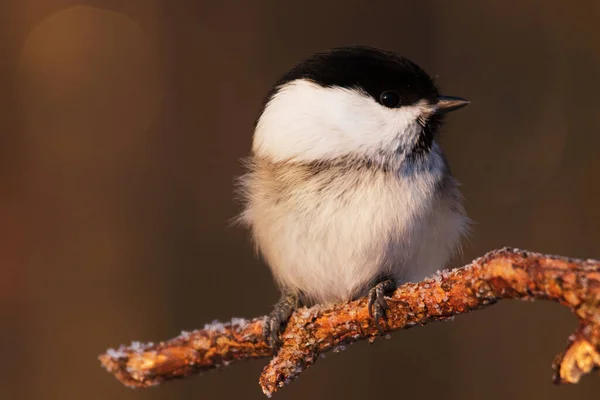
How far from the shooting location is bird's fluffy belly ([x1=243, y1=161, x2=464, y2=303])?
3.47ft

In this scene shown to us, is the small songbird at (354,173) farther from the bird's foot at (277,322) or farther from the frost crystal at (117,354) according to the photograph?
the frost crystal at (117,354)

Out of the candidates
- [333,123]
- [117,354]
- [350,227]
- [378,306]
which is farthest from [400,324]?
[117,354]

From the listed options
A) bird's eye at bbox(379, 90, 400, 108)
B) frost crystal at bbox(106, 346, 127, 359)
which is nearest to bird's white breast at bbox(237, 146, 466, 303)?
bird's eye at bbox(379, 90, 400, 108)

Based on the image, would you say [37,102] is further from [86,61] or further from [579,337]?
[579,337]

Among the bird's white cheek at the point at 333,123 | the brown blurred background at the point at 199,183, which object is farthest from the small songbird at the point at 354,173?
the brown blurred background at the point at 199,183

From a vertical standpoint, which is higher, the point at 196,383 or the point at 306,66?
the point at 306,66

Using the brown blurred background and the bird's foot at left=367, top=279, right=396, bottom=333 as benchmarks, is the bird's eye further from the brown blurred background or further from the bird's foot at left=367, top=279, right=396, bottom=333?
the brown blurred background

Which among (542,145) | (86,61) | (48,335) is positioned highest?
(86,61)

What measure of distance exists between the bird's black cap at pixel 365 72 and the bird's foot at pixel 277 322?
0.42 m

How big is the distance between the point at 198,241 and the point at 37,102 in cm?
63

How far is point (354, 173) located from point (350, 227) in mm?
91

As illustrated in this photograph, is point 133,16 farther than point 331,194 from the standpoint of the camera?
Yes

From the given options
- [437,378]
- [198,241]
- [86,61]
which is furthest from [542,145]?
[86,61]

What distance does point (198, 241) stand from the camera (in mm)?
1895
